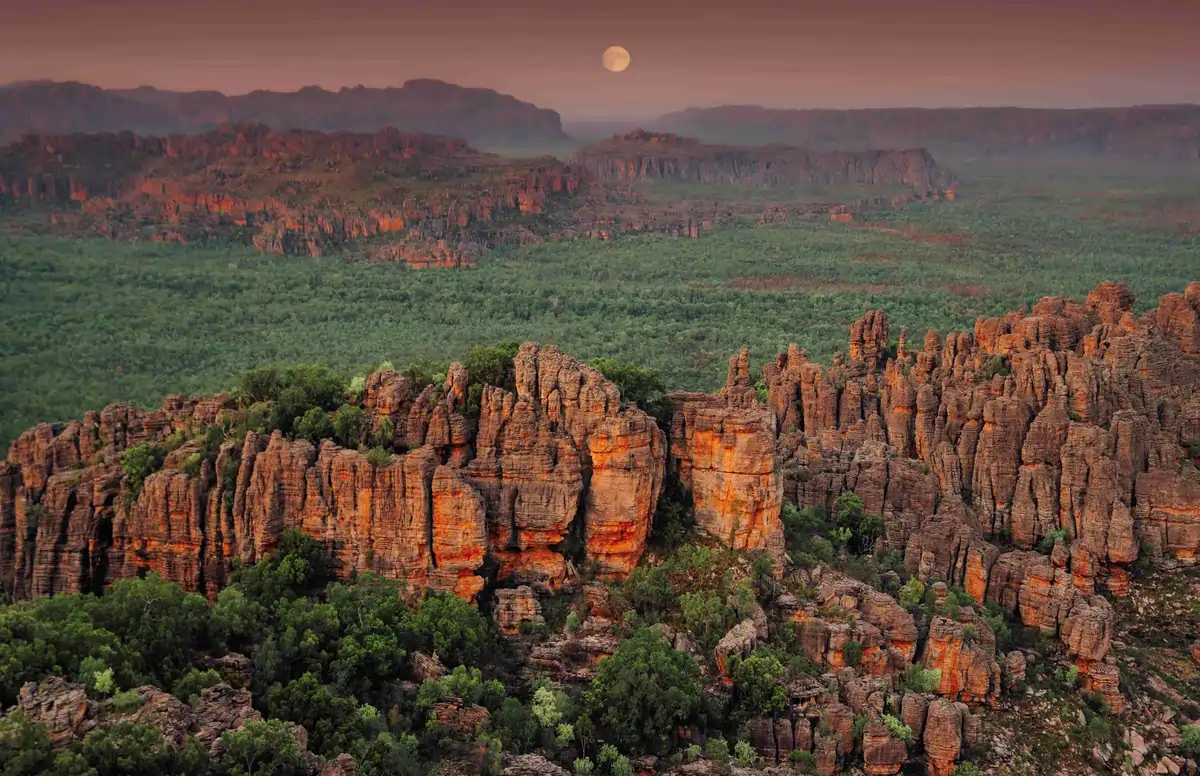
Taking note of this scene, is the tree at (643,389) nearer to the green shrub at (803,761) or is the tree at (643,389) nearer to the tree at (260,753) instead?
the green shrub at (803,761)

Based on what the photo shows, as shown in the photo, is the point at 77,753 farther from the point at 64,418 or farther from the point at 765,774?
the point at 64,418

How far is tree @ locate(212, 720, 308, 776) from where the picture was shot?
23.5m

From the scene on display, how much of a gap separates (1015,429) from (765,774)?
2540cm

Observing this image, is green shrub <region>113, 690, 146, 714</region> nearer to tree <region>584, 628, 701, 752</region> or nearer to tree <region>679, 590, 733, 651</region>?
tree <region>584, 628, 701, 752</region>

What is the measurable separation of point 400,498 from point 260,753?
35.1 ft

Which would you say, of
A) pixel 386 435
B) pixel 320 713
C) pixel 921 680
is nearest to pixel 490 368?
pixel 386 435

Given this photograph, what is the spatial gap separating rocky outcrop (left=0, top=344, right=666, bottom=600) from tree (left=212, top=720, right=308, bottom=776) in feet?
30.9

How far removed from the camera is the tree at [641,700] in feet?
98.5

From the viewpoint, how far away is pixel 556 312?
12875cm

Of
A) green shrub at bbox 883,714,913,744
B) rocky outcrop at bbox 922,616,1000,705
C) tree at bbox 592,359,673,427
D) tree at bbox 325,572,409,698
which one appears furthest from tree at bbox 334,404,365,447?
rocky outcrop at bbox 922,616,1000,705

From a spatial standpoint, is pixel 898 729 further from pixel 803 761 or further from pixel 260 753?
pixel 260 753

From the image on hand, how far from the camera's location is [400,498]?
110 feet

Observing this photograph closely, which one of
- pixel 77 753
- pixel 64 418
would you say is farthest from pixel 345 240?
pixel 77 753

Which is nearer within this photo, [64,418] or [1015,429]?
[1015,429]
